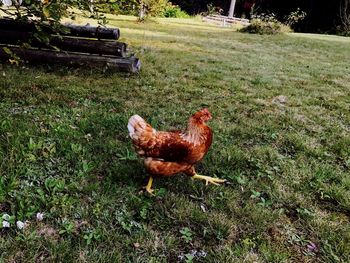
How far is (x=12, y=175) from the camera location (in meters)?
3.34

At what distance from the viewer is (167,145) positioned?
10.7 ft

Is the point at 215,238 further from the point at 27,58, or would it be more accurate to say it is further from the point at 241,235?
the point at 27,58

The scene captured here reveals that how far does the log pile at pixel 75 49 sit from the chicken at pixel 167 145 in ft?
14.9

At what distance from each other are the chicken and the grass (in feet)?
0.87

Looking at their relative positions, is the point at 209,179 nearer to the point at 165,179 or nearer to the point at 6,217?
the point at 165,179

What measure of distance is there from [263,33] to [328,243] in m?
17.5

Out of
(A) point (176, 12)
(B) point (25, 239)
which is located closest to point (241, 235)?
(B) point (25, 239)

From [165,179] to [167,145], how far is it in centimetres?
52

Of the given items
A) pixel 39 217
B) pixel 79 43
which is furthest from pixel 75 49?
pixel 39 217

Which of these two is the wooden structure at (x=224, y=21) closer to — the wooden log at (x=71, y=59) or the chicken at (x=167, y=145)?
the wooden log at (x=71, y=59)

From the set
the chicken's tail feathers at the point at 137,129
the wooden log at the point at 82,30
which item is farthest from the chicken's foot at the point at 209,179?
the wooden log at the point at 82,30

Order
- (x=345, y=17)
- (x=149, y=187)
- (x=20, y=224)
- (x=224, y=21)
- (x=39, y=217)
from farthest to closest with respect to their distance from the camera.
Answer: (x=224, y=21)
(x=345, y=17)
(x=149, y=187)
(x=39, y=217)
(x=20, y=224)

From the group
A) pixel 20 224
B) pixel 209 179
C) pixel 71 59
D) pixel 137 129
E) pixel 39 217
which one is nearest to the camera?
pixel 20 224

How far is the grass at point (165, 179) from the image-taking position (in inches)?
110
